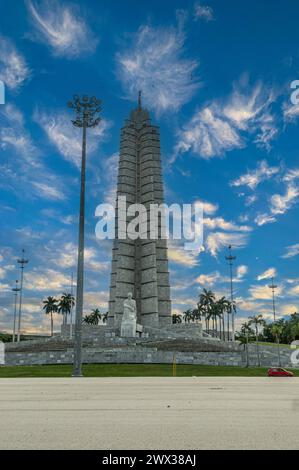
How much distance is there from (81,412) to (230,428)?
3540 mm

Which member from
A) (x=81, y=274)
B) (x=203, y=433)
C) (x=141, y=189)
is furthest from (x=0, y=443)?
(x=141, y=189)

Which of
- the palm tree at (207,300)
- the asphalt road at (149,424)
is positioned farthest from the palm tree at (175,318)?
the asphalt road at (149,424)

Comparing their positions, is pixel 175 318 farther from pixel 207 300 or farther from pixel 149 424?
pixel 149 424

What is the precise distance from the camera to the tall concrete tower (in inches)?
3081

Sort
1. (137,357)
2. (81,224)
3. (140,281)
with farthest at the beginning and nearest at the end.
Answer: (140,281) < (137,357) < (81,224)

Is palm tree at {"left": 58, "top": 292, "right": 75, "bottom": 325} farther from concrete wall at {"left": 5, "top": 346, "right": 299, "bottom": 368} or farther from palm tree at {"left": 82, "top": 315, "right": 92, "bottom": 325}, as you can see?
concrete wall at {"left": 5, "top": 346, "right": 299, "bottom": 368}

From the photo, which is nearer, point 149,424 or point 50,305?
point 149,424

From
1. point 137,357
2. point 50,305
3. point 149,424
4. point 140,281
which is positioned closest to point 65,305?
point 50,305

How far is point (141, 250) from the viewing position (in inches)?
3287

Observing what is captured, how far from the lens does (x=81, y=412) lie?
367 inches

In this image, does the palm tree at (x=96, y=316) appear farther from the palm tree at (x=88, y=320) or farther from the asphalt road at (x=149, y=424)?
the asphalt road at (x=149, y=424)

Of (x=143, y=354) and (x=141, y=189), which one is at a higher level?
(x=141, y=189)

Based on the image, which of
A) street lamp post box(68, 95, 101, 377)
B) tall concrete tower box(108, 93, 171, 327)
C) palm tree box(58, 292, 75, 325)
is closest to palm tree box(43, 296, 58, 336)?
palm tree box(58, 292, 75, 325)
